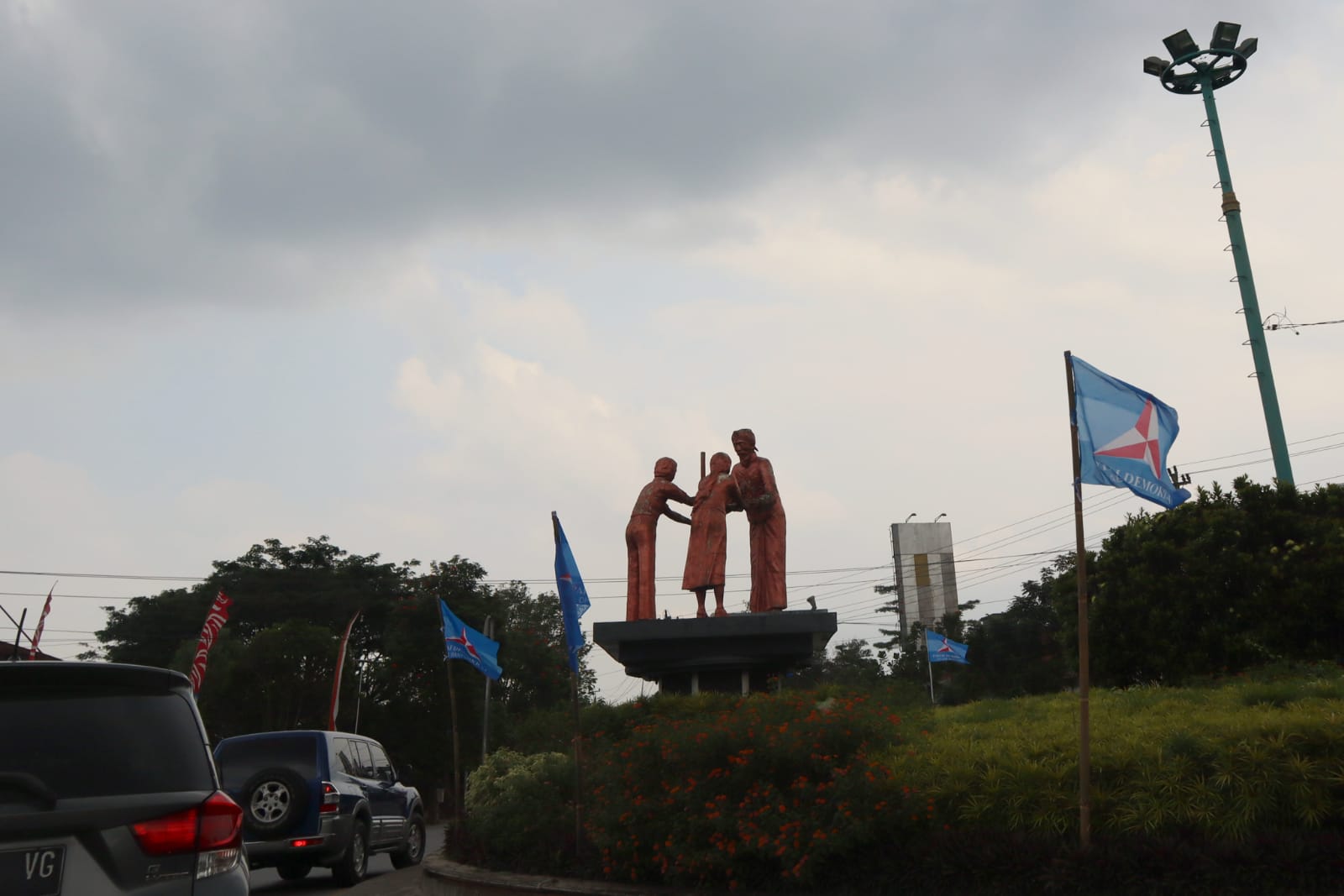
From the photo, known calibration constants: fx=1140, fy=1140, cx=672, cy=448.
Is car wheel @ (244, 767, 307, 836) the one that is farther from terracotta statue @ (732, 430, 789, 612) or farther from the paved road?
terracotta statue @ (732, 430, 789, 612)

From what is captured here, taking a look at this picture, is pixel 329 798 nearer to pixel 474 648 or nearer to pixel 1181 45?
pixel 474 648

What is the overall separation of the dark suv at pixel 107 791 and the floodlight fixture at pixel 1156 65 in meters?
30.6

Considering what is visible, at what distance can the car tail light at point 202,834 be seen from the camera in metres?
3.83

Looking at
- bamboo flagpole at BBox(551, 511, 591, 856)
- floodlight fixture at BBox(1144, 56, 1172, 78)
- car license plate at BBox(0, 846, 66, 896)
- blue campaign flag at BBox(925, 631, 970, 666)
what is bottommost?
car license plate at BBox(0, 846, 66, 896)

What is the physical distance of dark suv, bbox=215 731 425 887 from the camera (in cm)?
1238

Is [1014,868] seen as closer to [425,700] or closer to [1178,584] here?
[1178,584]

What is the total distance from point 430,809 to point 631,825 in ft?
165

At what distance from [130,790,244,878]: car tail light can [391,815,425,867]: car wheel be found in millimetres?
12381

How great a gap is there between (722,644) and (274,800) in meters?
6.85

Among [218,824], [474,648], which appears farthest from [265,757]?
[218,824]

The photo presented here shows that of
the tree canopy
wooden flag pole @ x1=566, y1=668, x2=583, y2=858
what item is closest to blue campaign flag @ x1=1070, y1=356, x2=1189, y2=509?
wooden flag pole @ x1=566, y1=668, x2=583, y2=858

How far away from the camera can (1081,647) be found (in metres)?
8.41

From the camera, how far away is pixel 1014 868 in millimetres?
7590

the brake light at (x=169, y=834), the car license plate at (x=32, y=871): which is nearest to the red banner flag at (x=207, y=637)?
the brake light at (x=169, y=834)
